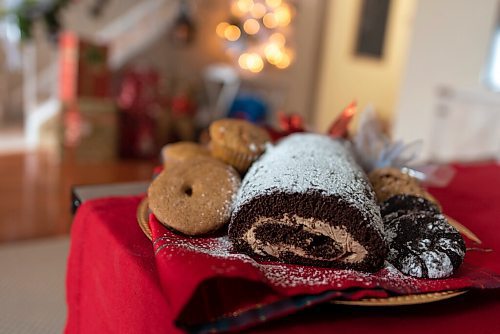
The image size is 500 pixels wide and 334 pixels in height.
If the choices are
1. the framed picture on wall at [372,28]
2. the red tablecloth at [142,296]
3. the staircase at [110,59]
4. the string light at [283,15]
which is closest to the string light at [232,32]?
the string light at [283,15]

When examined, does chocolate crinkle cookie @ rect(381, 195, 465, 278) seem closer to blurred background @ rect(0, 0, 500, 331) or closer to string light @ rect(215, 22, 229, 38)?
blurred background @ rect(0, 0, 500, 331)

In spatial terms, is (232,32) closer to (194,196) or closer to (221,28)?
(221,28)

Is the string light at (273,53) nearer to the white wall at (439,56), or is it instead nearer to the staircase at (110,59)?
the staircase at (110,59)

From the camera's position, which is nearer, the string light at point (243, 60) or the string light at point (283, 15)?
the string light at point (283, 15)

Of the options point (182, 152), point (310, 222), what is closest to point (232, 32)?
point (182, 152)

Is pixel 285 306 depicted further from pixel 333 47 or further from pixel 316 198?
pixel 333 47

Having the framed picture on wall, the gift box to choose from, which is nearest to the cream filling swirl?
the gift box
